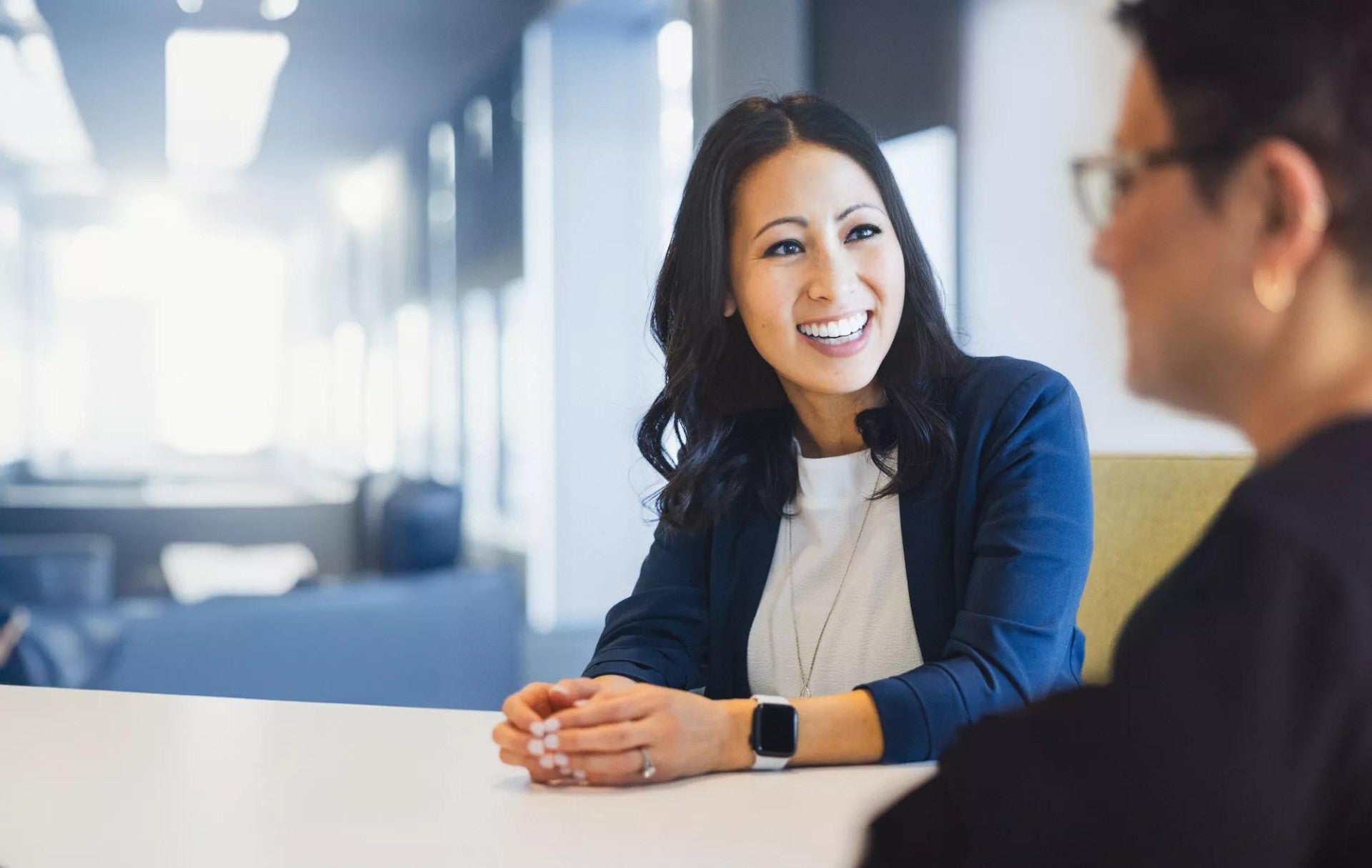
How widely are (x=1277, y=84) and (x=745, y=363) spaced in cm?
108

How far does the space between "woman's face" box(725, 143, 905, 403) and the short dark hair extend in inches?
34.1

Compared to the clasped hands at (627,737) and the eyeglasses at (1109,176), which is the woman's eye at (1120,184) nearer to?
the eyeglasses at (1109,176)

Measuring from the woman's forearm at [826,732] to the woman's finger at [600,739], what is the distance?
7 cm

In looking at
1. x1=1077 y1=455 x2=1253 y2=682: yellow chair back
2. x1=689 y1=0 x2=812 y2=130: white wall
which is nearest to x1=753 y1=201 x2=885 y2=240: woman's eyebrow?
x1=1077 y1=455 x2=1253 y2=682: yellow chair back

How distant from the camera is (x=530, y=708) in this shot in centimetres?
88

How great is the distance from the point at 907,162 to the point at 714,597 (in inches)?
36.6

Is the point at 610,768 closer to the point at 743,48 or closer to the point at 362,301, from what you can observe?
the point at 743,48

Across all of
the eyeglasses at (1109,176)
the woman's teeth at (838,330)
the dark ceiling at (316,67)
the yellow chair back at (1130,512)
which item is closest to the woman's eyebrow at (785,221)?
the woman's teeth at (838,330)

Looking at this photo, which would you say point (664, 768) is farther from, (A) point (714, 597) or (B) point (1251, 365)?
(B) point (1251, 365)

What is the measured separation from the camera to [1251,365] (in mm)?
264

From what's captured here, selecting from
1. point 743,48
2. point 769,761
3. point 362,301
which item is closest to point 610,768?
point 769,761

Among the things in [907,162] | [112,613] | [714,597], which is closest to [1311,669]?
[714,597]

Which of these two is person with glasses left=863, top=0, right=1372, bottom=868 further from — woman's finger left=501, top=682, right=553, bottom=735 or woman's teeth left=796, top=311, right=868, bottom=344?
woman's teeth left=796, top=311, right=868, bottom=344

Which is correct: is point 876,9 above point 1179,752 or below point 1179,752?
above
